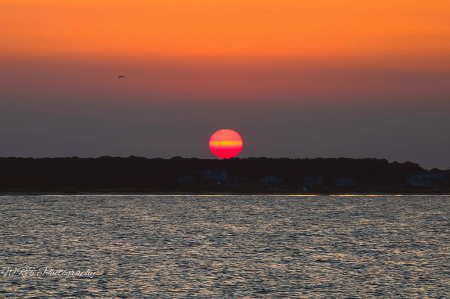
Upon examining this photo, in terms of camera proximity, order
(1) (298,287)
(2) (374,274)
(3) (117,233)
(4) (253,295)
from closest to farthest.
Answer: (4) (253,295) → (1) (298,287) → (2) (374,274) → (3) (117,233)

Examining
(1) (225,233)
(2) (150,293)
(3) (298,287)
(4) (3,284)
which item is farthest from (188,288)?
(1) (225,233)

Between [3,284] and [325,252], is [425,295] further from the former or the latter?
[3,284]

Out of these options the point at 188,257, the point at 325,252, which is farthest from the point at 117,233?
the point at 325,252

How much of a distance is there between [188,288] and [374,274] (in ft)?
59.5

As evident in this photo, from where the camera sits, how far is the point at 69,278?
4312 cm

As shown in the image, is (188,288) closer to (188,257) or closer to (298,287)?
(298,287)

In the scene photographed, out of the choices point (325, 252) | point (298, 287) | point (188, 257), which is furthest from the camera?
point (325, 252)

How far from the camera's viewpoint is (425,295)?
124 feet

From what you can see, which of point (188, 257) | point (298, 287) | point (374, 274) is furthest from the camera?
point (188, 257)

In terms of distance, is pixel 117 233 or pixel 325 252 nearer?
pixel 325 252

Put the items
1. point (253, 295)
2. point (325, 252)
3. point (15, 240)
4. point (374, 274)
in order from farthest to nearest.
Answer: point (15, 240)
point (325, 252)
point (374, 274)
point (253, 295)

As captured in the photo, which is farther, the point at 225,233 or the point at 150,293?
the point at 225,233

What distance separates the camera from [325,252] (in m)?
63.0

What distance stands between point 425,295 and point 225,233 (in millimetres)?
51714
